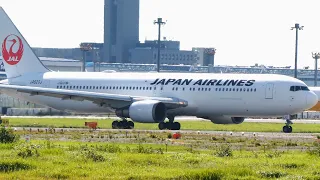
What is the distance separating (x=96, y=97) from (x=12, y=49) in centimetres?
1147

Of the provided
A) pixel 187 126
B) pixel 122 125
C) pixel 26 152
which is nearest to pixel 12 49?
pixel 122 125

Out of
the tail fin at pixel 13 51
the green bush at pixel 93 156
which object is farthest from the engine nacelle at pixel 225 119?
the green bush at pixel 93 156

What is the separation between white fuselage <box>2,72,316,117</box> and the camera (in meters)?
60.0

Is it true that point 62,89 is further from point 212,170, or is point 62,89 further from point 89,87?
point 212,170

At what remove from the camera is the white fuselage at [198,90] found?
59969 millimetres

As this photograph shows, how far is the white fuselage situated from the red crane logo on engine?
5.53ft

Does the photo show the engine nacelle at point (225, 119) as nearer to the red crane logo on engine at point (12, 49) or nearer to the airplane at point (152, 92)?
the airplane at point (152, 92)

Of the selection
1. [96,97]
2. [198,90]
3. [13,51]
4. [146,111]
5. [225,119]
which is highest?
[13,51]

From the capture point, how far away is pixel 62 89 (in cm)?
6631

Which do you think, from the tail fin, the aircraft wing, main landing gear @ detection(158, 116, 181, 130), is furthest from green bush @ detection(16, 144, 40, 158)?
the tail fin

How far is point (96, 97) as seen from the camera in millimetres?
62750

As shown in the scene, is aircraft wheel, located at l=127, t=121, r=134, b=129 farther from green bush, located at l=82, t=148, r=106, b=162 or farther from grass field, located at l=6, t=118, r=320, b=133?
green bush, located at l=82, t=148, r=106, b=162

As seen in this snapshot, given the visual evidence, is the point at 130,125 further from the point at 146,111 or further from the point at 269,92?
the point at 269,92

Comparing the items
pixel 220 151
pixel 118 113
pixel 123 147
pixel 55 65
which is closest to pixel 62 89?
pixel 118 113
